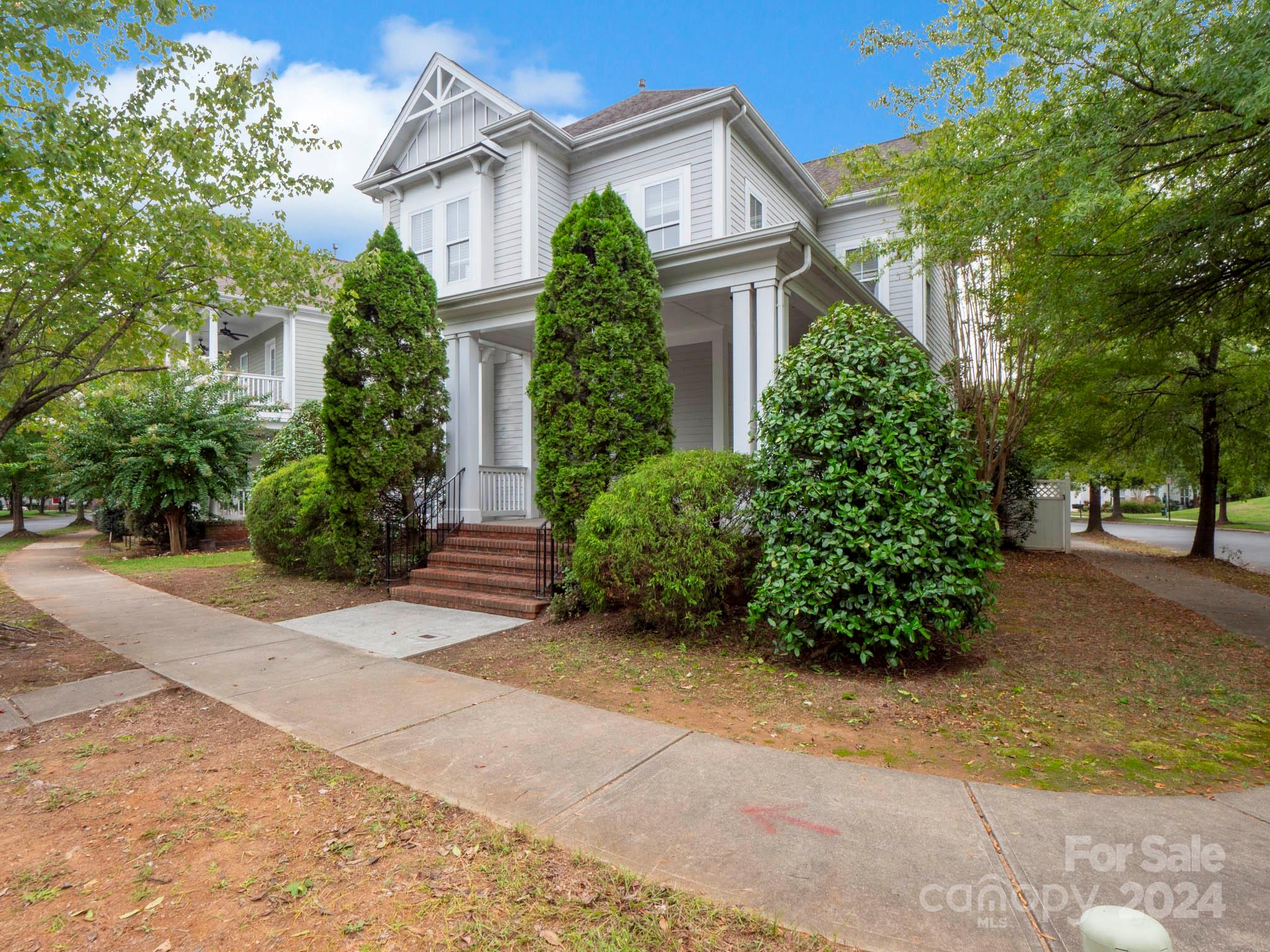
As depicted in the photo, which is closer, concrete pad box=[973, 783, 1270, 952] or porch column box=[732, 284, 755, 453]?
concrete pad box=[973, 783, 1270, 952]

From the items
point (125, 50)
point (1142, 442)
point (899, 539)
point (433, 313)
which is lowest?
point (899, 539)

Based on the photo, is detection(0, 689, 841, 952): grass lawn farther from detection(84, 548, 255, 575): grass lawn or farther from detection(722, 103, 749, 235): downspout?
detection(84, 548, 255, 575): grass lawn

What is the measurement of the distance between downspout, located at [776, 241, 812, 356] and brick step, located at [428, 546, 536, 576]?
13.1ft

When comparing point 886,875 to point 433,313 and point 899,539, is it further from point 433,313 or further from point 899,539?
point 433,313

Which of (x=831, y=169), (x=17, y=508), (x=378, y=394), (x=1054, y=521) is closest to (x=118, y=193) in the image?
(x=378, y=394)

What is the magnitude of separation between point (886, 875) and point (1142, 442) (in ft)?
46.9

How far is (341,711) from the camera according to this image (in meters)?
4.10

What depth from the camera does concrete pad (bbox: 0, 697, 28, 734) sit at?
3.88 metres

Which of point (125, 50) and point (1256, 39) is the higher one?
point (125, 50)

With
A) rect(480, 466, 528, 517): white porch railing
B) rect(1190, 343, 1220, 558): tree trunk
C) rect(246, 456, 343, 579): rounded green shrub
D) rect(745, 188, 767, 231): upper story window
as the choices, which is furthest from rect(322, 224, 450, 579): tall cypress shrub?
rect(1190, 343, 1220, 558): tree trunk

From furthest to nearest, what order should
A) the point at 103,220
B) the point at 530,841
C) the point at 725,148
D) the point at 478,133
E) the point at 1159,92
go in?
the point at 478,133
the point at 725,148
the point at 103,220
the point at 1159,92
the point at 530,841

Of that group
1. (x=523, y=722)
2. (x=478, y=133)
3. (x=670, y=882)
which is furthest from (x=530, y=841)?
(x=478, y=133)

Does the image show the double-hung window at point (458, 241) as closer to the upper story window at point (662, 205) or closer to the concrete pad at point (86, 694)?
the upper story window at point (662, 205)

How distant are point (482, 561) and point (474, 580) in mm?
372
